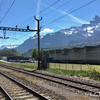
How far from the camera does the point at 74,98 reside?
8922 millimetres

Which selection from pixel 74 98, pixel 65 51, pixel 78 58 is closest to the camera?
pixel 74 98

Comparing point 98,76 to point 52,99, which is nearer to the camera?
point 52,99

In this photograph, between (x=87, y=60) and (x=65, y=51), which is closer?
(x=87, y=60)

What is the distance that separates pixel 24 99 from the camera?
8336 millimetres

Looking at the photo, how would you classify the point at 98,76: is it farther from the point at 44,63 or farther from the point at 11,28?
the point at 11,28

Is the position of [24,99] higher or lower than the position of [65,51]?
lower

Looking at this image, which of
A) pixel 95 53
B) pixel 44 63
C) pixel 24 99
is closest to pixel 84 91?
pixel 24 99

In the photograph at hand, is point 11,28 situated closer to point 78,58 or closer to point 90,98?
point 90,98

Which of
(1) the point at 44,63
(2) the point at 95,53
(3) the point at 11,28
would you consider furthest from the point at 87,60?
(3) the point at 11,28

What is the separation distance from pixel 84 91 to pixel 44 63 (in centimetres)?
2400

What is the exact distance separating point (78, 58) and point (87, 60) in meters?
5.97

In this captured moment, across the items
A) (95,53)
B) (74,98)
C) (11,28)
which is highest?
(11,28)

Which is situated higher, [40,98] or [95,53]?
[95,53]

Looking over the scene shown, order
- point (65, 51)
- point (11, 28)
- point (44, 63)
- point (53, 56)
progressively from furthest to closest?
point (53, 56) → point (65, 51) → point (44, 63) → point (11, 28)
